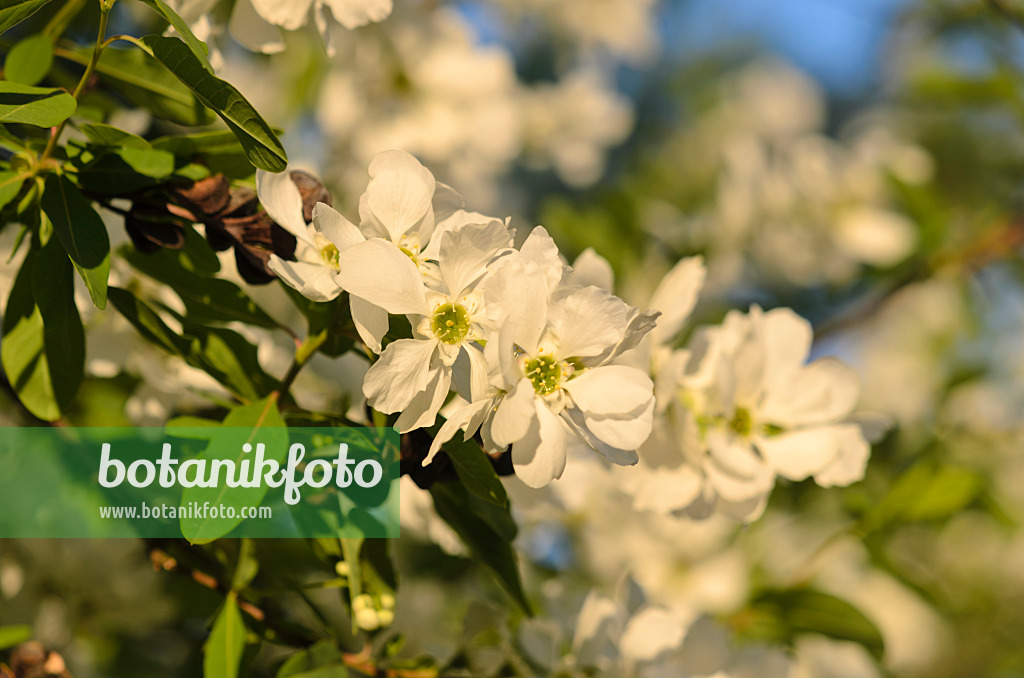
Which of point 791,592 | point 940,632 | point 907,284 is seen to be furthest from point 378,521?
point 940,632

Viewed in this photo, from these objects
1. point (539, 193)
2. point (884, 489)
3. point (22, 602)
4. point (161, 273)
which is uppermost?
point (161, 273)

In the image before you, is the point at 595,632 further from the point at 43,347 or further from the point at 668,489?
the point at 43,347

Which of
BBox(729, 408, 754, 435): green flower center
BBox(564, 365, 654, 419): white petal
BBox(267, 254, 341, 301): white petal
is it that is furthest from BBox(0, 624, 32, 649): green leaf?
BBox(729, 408, 754, 435): green flower center

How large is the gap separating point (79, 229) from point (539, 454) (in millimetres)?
336

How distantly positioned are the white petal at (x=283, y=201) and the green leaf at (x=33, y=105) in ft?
0.40

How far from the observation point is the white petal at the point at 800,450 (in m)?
0.70

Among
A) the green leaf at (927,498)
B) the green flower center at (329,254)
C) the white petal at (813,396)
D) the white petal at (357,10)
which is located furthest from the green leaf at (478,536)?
the green leaf at (927,498)

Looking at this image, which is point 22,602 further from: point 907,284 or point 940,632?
point 940,632

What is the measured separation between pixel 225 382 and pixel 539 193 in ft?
11.2

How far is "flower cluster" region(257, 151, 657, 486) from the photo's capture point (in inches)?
18.5

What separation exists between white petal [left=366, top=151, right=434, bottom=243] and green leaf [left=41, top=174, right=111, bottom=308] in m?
0.18

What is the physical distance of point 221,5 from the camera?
75cm

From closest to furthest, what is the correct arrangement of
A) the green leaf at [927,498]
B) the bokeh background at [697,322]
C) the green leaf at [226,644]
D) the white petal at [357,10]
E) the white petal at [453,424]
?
the white petal at [453,424], the green leaf at [226,644], the white petal at [357,10], the bokeh background at [697,322], the green leaf at [927,498]

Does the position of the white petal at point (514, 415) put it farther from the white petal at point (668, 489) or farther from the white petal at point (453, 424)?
the white petal at point (668, 489)
